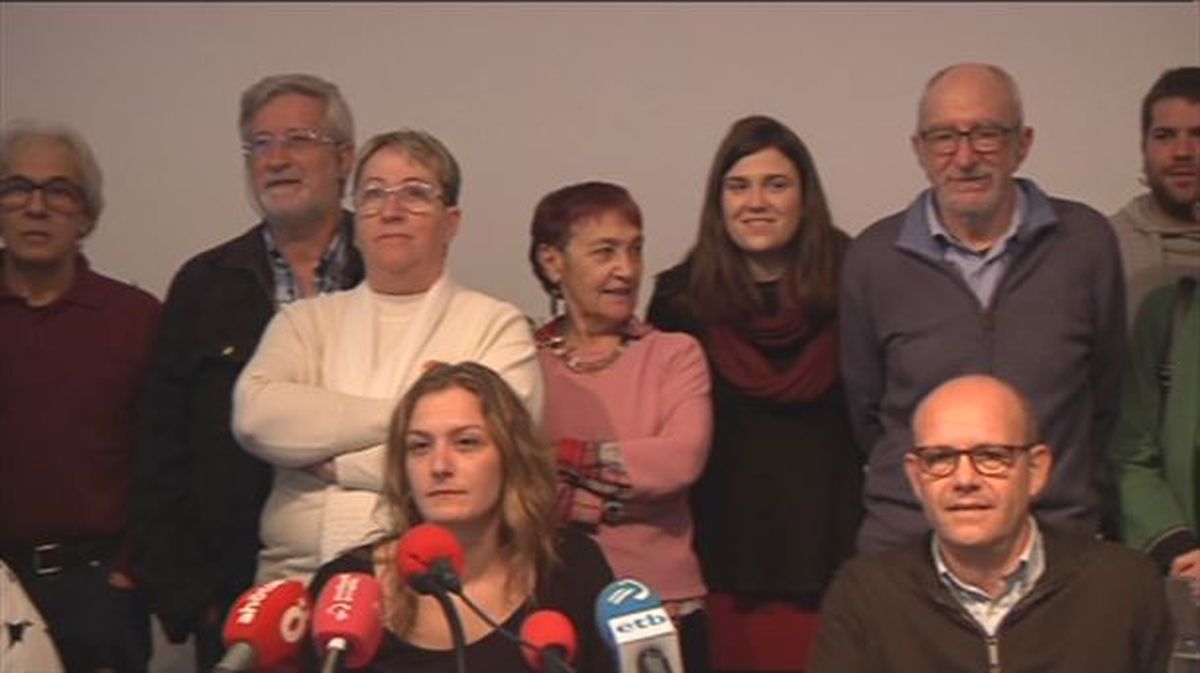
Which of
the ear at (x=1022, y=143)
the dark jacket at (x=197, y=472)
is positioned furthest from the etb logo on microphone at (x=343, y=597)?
the ear at (x=1022, y=143)

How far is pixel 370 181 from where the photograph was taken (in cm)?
354

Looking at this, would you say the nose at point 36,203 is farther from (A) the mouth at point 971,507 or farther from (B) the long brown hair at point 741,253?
(A) the mouth at point 971,507

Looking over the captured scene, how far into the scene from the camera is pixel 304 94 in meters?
3.85

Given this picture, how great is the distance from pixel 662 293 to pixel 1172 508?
1.07 meters

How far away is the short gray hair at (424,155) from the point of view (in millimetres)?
3562

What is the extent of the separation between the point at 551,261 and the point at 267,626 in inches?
53.8

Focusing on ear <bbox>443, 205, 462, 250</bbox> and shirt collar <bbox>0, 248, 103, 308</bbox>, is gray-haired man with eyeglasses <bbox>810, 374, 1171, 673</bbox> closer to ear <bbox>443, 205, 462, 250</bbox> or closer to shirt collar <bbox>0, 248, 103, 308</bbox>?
ear <bbox>443, 205, 462, 250</bbox>

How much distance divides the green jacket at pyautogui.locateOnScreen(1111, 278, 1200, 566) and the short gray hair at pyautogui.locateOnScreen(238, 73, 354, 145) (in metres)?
1.57

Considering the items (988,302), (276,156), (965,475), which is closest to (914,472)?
(965,475)

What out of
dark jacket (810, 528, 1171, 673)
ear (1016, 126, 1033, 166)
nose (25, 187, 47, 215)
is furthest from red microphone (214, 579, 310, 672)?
ear (1016, 126, 1033, 166)

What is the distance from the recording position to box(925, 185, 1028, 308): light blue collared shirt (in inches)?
141

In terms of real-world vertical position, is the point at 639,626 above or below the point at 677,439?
below

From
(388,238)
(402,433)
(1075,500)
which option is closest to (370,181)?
(388,238)

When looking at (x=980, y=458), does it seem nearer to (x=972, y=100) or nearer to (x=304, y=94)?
(x=972, y=100)
